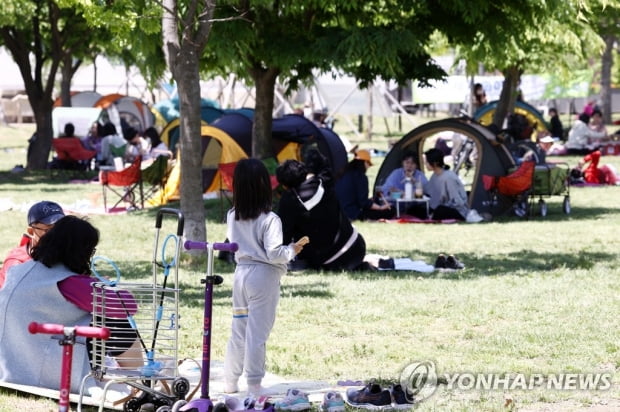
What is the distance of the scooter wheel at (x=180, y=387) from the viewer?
6363 millimetres

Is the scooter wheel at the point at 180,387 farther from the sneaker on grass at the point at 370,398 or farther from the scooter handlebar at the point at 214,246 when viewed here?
the sneaker on grass at the point at 370,398

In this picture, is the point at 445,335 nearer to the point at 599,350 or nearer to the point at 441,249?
the point at 599,350

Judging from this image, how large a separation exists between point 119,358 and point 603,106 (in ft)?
147

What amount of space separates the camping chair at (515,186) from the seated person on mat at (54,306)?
12.9 m

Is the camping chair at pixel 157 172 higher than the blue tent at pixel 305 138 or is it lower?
lower

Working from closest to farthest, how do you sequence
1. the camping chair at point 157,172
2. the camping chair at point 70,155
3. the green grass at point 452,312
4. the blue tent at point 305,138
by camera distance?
the green grass at point 452,312 → the camping chair at point 157,172 → the blue tent at point 305,138 → the camping chair at point 70,155

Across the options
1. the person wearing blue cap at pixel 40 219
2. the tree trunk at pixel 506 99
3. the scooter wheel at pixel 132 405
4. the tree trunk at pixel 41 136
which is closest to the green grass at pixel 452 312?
the scooter wheel at pixel 132 405

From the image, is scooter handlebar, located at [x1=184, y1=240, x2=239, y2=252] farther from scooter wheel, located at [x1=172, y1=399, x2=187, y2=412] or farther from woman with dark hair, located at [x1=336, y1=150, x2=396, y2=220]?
woman with dark hair, located at [x1=336, y1=150, x2=396, y2=220]

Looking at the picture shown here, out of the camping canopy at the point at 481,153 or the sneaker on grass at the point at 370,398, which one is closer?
the sneaker on grass at the point at 370,398

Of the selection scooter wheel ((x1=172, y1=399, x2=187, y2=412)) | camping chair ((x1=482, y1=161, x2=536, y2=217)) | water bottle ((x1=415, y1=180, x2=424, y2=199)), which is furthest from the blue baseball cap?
camping chair ((x1=482, y1=161, x2=536, y2=217))

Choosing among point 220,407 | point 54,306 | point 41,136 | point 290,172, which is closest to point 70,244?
point 54,306

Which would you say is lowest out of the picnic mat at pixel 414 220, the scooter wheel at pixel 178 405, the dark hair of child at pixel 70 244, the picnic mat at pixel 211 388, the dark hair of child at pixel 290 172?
the picnic mat at pixel 211 388

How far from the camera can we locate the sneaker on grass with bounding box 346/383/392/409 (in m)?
6.69

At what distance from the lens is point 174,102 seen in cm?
4012
